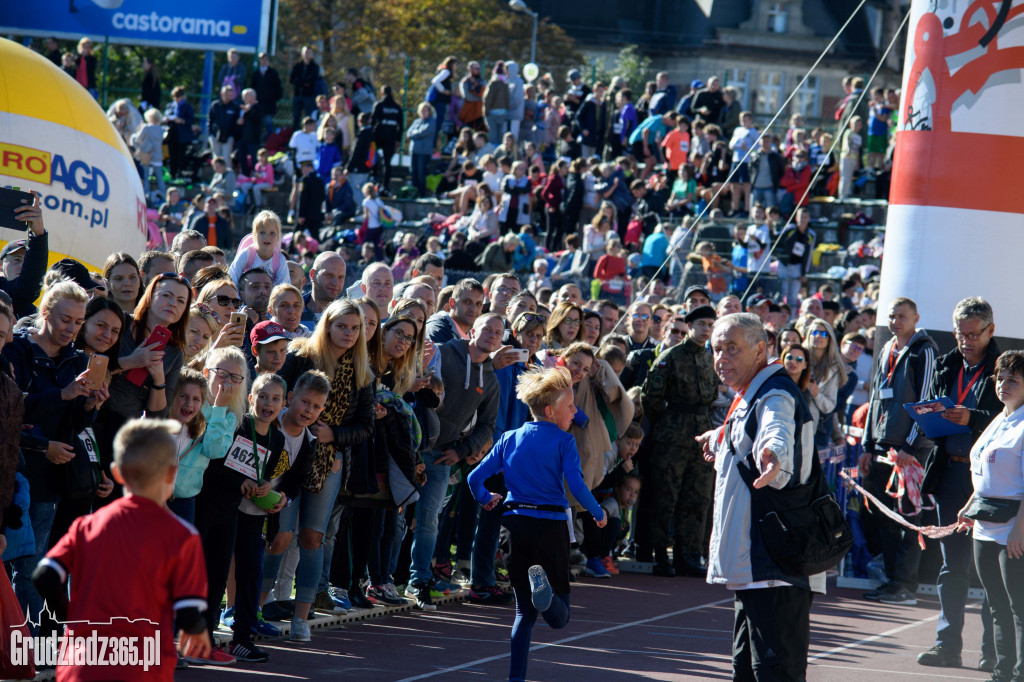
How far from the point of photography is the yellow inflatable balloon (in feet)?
33.7

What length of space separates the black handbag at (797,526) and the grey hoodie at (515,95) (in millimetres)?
→ 20536

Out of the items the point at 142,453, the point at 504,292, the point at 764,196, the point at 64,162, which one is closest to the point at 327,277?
the point at 504,292

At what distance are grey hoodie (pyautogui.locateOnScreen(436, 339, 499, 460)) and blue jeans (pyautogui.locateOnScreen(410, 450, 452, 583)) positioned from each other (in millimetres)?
204

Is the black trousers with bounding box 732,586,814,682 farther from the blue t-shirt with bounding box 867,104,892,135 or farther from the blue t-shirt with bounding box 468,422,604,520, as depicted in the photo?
the blue t-shirt with bounding box 867,104,892,135

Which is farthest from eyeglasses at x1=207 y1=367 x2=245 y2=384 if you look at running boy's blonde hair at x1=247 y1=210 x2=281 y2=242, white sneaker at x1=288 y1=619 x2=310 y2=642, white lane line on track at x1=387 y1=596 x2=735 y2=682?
running boy's blonde hair at x1=247 y1=210 x2=281 y2=242

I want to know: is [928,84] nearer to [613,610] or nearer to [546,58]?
[613,610]

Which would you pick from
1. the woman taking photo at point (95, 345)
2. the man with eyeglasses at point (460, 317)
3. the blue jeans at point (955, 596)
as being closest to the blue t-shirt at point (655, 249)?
the man with eyeglasses at point (460, 317)

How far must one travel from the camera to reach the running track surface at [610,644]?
743 centimetres

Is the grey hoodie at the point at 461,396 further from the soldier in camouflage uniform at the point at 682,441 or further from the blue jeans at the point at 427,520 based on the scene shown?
the soldier in camouflage uniform at the point at 682,441

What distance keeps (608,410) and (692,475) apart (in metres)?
1.40

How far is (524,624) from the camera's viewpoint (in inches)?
273

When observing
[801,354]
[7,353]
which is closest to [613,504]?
[801,354]

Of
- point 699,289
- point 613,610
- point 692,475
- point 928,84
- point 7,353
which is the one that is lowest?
point 613,610

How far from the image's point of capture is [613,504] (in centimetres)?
1098
